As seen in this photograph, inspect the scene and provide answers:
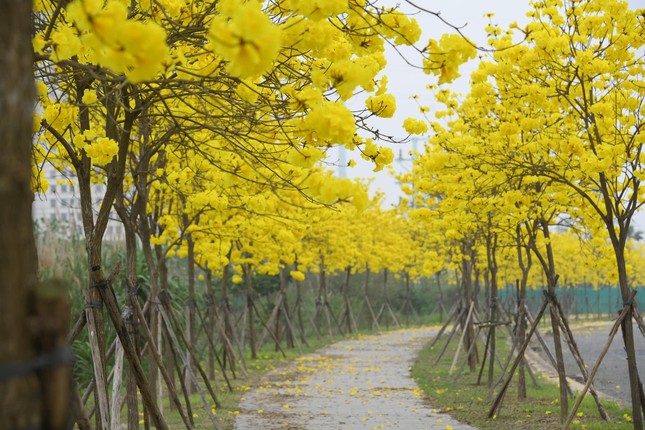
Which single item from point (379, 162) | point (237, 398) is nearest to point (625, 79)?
point (379, 162)

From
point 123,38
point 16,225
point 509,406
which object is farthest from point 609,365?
point 16,225

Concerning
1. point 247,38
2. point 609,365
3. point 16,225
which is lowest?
point 609,365

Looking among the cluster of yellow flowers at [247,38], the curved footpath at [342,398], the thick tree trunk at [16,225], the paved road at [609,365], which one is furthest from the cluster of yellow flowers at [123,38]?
the paved road at [609,365]

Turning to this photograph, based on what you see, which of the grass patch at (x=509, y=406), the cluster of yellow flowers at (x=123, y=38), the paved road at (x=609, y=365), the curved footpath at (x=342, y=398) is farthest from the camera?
the paved road at (x=609, y=365)

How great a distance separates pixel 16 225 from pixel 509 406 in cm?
1022

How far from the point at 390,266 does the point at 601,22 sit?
2538 cm

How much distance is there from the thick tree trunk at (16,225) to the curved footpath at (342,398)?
27.0ft

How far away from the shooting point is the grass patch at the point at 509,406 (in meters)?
9.87

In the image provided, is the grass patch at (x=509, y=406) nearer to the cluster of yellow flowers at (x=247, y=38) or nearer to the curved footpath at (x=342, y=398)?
the curved footpath at (x=342, y=398)

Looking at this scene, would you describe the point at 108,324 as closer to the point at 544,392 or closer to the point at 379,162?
the point at 544,392

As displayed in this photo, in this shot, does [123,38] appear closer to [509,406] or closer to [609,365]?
[509,406]

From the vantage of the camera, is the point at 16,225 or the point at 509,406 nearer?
the point at 16,225

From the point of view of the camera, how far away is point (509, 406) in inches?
449

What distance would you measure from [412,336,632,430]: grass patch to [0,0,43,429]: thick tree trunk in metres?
8.36
